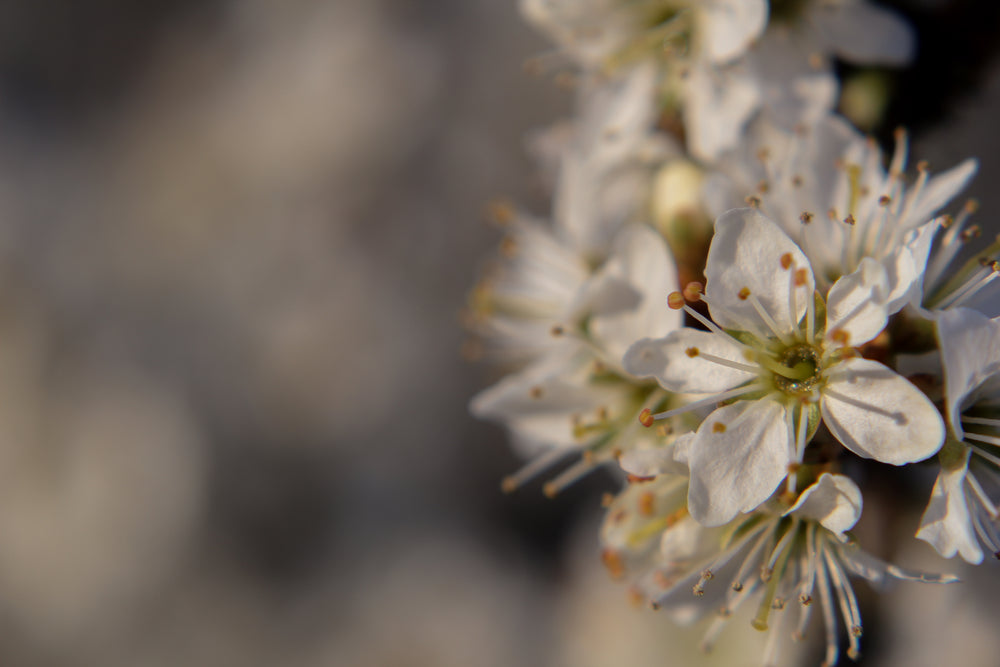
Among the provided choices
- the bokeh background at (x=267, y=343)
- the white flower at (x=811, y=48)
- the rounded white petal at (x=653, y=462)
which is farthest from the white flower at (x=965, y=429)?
the bokeh background at (x=267, y=343)

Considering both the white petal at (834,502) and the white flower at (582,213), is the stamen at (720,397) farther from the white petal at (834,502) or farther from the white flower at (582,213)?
the white flower at (582,213)

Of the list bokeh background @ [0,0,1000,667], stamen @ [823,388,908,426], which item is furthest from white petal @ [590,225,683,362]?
bokeh background @ [0,0,1000,667]

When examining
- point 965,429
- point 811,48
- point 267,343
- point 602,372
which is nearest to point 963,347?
point 965,429

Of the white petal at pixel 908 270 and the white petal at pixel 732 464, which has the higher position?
the white petal at pixel 908 270

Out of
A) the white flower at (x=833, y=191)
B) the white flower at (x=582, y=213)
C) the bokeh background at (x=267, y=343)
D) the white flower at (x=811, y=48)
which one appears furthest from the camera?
the bokeh background at (x=267, y=343)

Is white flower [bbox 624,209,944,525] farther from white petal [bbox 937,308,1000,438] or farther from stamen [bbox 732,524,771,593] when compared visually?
stamen [bbox 732,524,771,593]

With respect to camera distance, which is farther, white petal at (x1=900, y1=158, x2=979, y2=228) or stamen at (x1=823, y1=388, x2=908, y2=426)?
white petal at (x1=900, y1=158, x2=979, y2=228)

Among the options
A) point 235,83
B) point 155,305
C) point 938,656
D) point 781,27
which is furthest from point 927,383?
point 235,83

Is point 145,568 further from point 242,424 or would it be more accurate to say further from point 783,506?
point 783,506

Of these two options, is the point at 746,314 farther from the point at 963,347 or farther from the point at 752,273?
the point at 963,347
